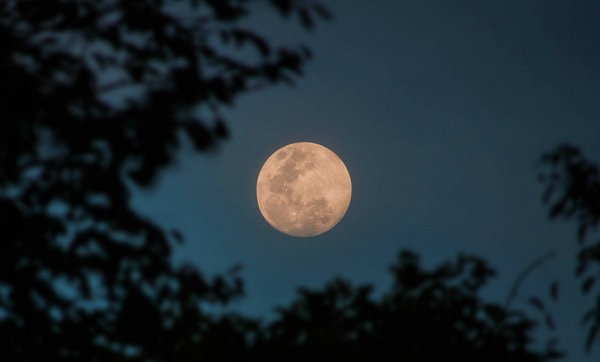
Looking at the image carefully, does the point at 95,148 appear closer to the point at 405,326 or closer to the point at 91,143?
the point at 91,143

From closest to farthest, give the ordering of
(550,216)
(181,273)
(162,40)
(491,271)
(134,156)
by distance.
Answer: (550,216) < (134,156) < (162,40) < (181,273) < (491,271)

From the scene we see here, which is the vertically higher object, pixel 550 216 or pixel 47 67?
pixel 47 67

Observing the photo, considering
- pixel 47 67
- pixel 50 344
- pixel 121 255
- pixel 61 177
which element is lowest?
pixel 50 344

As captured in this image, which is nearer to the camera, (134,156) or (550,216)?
(550,216)

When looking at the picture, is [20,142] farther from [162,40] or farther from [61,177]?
[162,40]

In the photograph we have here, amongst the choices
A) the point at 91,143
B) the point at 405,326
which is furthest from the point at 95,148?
the point at 405,326

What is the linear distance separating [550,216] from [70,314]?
3.75m

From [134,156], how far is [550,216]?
9.74 feet

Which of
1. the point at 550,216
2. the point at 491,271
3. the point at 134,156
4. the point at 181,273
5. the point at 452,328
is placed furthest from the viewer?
the point at 452,328

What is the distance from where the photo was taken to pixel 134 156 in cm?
547

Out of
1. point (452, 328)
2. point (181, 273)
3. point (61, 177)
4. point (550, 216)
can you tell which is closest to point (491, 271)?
point (452, 328)

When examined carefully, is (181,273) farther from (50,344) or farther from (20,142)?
(20,142)

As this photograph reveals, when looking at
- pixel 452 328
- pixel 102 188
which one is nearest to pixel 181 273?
pixel 102 188

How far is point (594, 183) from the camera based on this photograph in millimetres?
5160
